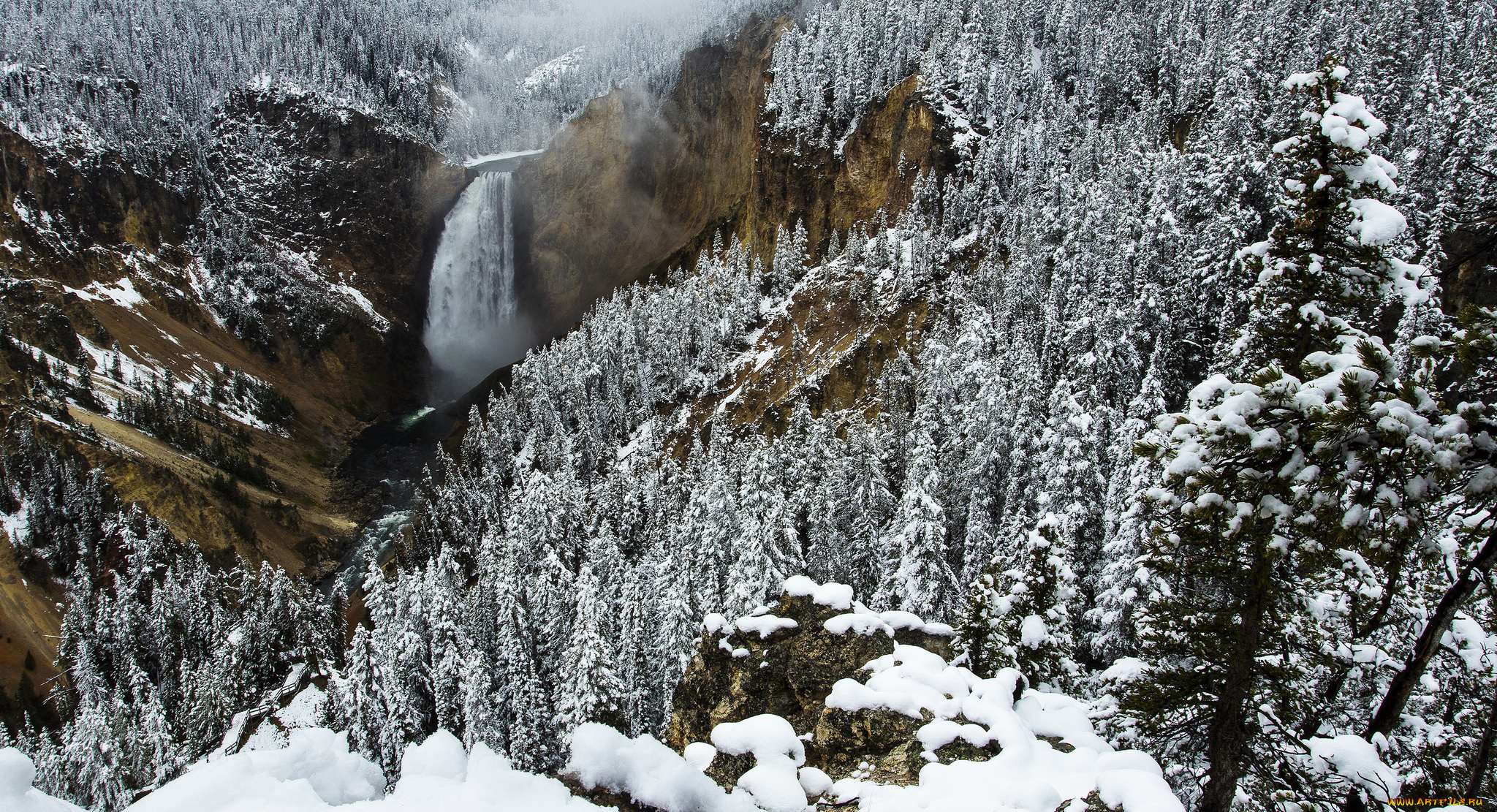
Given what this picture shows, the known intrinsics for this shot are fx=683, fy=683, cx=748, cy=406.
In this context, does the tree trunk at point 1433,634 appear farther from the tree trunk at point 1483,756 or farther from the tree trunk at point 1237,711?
the tree trunk at point 1237,711

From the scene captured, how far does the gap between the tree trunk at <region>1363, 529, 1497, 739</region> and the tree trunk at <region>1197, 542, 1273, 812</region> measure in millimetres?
1321

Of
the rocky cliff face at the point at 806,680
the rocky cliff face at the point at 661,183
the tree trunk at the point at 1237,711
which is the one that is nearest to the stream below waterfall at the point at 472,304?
the rocky cliff face at the point at 661,183

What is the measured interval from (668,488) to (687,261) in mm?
80300

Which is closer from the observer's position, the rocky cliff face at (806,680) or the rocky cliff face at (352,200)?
the rocky cliff face at (806,680)

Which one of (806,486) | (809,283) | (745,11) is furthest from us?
(745,11)

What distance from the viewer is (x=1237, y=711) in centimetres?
923

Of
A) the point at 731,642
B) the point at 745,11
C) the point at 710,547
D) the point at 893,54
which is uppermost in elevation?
the point at 745,11

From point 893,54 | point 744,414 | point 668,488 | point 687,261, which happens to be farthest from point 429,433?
point 893,54

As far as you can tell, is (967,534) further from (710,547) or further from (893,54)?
(893,54)

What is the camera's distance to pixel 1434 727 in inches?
487

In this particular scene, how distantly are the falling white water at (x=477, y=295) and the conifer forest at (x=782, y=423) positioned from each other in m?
1.40

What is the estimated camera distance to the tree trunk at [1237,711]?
9.14m

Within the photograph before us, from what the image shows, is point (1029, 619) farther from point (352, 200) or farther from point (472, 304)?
point (352, 200)

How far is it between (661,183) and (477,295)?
171 feet
